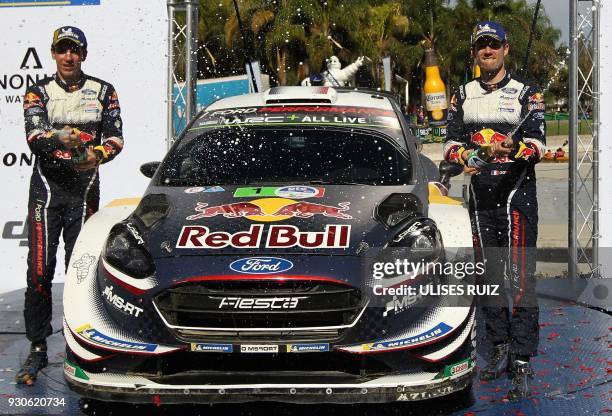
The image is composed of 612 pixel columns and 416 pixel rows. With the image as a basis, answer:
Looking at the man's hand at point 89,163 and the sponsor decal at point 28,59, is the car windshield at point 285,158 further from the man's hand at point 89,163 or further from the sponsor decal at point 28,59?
the sponsor decal at point 28,59

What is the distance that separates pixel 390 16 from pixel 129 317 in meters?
51.8

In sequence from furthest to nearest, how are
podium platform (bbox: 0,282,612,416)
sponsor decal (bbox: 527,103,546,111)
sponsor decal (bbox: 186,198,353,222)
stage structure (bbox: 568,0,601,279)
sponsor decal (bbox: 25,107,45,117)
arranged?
stage structure (bbox: 568,0,601,279)
sponsor decal (bbox: 25,107,45,117)
sponsor decal (bbox: 527,103,546,111)
podium platform (bbox: 0,282,612,416)
sponsor decal (bbox: 186,198,353,222)

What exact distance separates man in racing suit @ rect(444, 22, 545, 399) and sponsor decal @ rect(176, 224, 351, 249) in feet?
4.26

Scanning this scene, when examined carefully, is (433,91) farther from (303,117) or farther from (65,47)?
(65,47)

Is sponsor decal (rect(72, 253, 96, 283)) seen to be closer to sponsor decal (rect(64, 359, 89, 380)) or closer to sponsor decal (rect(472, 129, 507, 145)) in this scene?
sponsor decal (rect(64, 359, 89, 380))

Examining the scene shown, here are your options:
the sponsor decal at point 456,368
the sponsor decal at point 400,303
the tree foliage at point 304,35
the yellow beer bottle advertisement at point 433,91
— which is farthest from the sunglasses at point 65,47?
the tree foliage at point 304,35

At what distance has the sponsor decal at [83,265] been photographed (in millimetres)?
4367

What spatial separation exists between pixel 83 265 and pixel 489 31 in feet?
8.09

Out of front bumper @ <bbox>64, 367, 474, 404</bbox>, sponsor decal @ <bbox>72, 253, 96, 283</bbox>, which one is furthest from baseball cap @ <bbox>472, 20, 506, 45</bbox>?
sponsor decal @ <bbox>72, 253, 96, 283</bbox>

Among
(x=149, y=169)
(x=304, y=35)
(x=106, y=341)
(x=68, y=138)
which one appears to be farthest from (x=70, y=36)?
(x=304, y=35)

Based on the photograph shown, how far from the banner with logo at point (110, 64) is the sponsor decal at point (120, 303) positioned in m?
4.00

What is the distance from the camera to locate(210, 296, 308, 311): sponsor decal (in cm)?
386

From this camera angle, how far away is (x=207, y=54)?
54.9m

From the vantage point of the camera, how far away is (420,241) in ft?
13.5
